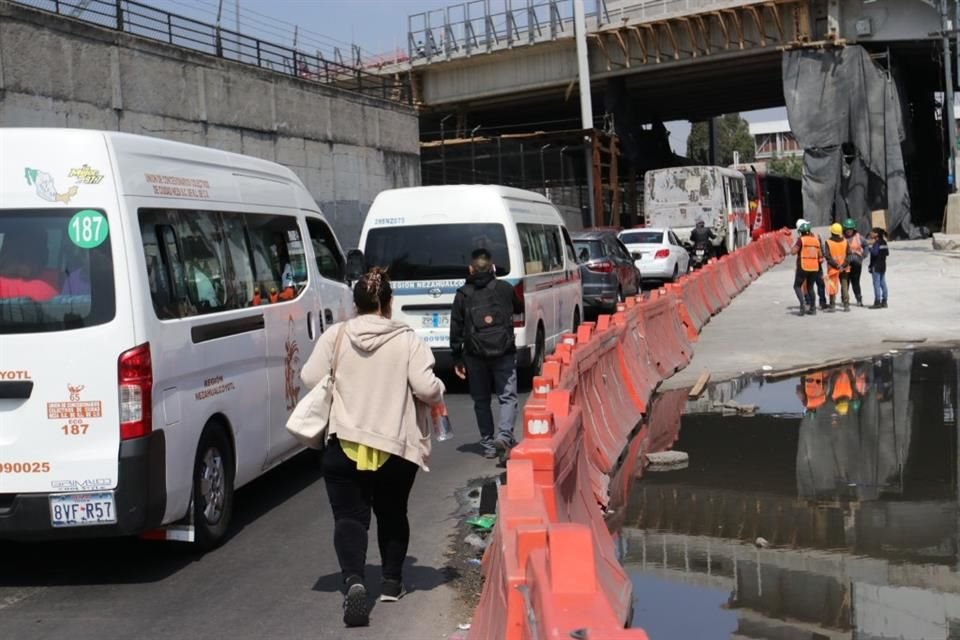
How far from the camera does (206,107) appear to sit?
22.1 m

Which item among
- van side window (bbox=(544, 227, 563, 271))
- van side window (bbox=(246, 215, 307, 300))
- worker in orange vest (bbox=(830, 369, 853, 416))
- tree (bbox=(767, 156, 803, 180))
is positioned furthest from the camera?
tree (bbox=(767, 156, 803, 180))

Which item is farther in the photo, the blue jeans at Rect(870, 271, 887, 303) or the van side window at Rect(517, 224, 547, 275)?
the blue jeans at Rect(870, 271, 887, 303)

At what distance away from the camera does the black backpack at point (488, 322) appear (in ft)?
30.3

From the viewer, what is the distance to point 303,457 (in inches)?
387

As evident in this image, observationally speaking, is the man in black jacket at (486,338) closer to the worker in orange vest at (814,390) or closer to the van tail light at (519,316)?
the van tail light at (519,316)

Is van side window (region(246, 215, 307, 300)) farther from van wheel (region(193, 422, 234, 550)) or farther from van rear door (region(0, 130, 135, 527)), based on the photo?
van rear door (region(0, 130, 135, 527))


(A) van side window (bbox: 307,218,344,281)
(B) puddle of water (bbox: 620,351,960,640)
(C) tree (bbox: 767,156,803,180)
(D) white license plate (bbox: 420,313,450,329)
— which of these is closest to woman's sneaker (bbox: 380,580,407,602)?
(B) puddle of water (bbox: 620,351,960,640)

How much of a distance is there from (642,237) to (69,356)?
23.9m

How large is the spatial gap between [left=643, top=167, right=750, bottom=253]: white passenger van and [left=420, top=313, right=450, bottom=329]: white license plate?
80.6 feet

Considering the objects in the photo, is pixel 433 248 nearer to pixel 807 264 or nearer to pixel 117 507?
pixel 117 507

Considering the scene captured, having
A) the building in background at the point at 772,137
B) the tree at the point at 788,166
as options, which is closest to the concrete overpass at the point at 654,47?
the tree at the point at 788,166

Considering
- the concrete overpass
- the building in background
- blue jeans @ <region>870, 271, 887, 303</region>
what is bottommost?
blue jeans @ <region>870, 271, 887, 303</region>

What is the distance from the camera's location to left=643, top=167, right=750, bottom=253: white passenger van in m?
36.6

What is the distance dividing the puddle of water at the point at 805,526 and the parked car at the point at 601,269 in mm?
9582
